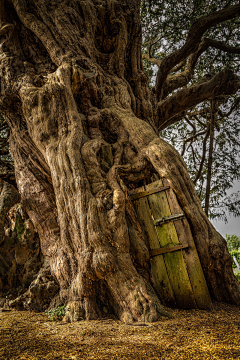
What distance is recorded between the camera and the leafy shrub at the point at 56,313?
10.1 feet

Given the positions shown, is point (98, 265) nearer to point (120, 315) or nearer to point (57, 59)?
point (120, 315)

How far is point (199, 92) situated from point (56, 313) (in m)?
6.08

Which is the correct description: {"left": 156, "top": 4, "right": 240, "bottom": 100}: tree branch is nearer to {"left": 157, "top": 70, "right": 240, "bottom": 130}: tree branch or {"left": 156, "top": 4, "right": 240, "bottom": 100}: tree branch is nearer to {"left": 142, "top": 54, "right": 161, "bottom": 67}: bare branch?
{"left": 157, "top": 70, "right": 240, "bottom": 130}: tree branch

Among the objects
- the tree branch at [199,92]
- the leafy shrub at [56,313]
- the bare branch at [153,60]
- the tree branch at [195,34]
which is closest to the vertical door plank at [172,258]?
the leafy shrub at [56,313]

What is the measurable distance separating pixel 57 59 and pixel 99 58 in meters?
1.30

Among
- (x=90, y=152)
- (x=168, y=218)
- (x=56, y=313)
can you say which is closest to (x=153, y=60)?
(x=90, y=152)

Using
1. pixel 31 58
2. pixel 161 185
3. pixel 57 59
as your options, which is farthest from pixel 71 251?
pixel 31 58

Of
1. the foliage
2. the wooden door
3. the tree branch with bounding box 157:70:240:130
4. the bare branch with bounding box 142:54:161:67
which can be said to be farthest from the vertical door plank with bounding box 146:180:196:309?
the foliage

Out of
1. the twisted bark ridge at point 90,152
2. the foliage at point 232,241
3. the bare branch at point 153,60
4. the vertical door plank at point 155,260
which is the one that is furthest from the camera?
the foliage at point 232,241

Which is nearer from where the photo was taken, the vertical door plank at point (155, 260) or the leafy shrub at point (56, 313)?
the leafy shrub at point (56, 313)

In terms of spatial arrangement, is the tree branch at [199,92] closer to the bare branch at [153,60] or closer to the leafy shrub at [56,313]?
the bare branch at [153,60]

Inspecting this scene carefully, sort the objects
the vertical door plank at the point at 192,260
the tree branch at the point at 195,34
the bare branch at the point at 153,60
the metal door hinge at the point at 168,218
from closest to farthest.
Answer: the vertical door plank at the point at 192,260
the metal door hinge at the point at 168,218
the tree branch at the point at 195,34
the bare branch at the point at 153,60

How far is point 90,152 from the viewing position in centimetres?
375

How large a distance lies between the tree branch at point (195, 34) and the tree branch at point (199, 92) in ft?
2.03
